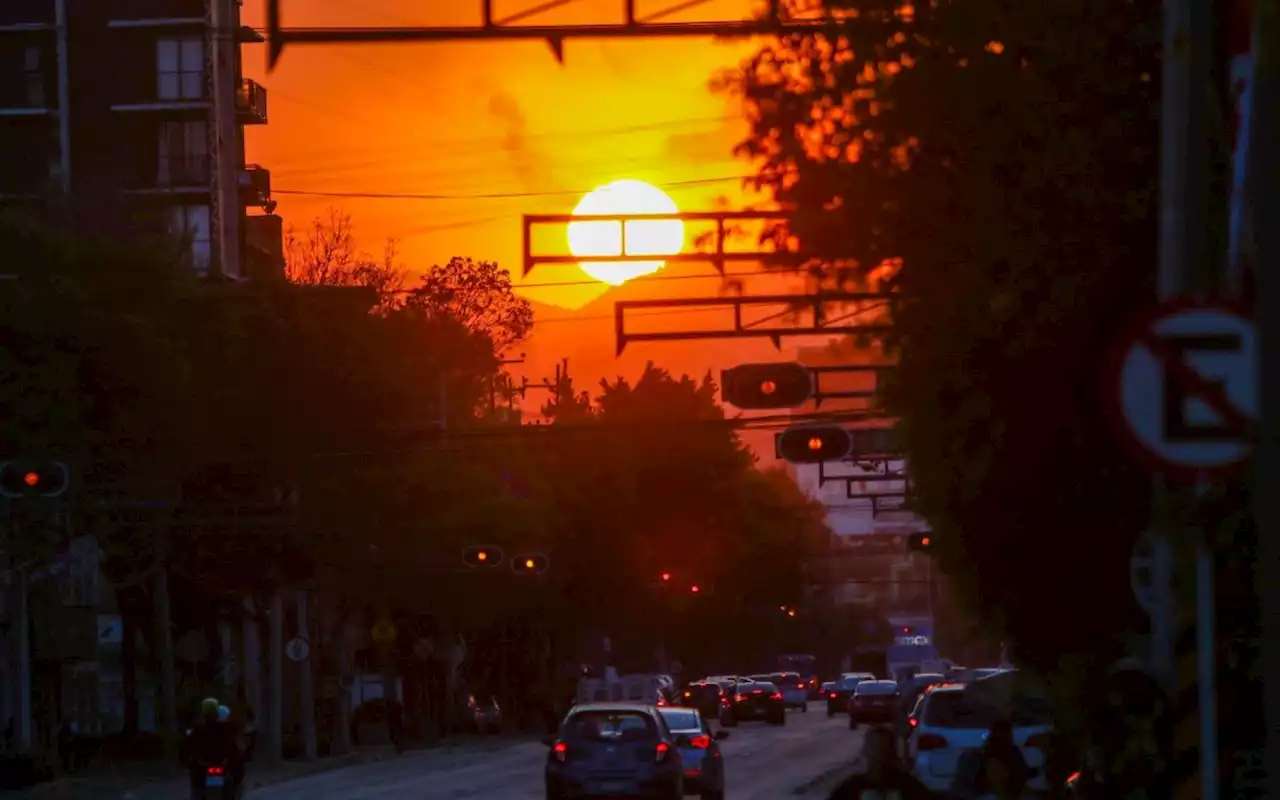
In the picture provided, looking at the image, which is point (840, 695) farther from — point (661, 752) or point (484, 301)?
point (661, 752)

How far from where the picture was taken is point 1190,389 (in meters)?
9.59

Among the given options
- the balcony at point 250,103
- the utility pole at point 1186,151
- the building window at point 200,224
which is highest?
the balcony at point 250,103

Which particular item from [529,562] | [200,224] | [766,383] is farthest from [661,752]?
[200,224]

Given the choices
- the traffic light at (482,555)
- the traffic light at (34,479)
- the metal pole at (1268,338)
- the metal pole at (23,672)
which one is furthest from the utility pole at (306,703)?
the metal pole at (1268,338)

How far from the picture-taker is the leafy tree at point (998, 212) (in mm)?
17266

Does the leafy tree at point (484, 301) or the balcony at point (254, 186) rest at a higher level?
the balcony at point (254, 186)

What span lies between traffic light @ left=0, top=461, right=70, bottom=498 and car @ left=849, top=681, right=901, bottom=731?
4095 centimetres

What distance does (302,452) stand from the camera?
5297cm

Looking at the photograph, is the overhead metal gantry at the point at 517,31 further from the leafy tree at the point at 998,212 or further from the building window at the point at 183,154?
the building window at the point at 183,154

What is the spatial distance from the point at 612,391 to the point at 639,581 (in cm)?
2133

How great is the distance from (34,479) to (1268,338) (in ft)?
85.5

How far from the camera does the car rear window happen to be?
30922 millimetres

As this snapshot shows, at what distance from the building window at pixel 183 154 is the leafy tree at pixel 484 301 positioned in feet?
41.1

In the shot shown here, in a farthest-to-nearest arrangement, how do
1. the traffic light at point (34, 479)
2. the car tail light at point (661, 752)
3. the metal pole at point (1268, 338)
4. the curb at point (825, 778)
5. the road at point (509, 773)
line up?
the curb at point (825, 778), the road at point (509, 773), the traffic light at point (34, 479), the car tail light at point (661, 752), the metal pole at point (1268, 338)
